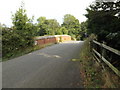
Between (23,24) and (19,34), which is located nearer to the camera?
(19,34)

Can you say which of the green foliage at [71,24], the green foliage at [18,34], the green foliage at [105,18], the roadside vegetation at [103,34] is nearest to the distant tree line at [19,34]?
the green foliage at [18,34]

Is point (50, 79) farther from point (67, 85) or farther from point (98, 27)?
point (98, 27)

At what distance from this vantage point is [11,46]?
10.1m

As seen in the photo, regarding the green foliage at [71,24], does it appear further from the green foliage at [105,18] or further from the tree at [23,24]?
the green foliage at [105,18]

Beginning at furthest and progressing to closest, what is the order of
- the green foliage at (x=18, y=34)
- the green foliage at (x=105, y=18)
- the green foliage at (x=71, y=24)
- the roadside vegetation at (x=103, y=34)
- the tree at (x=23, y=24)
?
the green foliage at (x=71, y=24)
the tree at (x=23, y=24)
the green foliage at (x=18, y=34)
the green foliage at (x=105, y=18)
the roadside vegetation at (x=103, y=34)

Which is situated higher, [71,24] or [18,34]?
[71,24]

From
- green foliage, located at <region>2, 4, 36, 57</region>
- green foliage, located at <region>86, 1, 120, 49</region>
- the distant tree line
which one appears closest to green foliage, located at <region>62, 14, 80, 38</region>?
the distant tree line

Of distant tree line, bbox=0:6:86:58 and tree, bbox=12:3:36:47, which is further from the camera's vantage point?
tree, bbox=12:3:36:47

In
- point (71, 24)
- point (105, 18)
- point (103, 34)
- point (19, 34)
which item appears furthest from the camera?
point (71, 24)

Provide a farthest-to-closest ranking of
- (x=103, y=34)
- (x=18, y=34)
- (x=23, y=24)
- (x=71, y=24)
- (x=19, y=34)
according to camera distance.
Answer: (x=71, y=24) < (x=23, y=24) < (x=19, y=34) < (x=18, y=34) < (x=103, y=34)

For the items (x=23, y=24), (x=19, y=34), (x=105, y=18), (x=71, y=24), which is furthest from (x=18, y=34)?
(x=71, y=24)

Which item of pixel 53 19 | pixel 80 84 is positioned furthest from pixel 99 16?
pixel 53 19

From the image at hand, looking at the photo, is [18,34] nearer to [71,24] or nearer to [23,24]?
[23,24]

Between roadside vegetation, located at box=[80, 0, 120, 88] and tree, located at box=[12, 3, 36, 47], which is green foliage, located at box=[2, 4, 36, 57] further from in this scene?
roadside vegetation, located at box=[80, 0, 120, 88]
